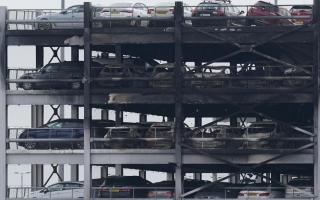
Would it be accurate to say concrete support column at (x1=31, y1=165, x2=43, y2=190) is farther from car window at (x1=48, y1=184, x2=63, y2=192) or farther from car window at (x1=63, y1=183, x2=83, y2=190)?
car window at (x1=48, y1=184, x2=63, y2=192)

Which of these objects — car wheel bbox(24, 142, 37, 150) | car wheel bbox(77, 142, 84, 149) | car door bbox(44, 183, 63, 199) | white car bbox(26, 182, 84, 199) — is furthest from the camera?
car door bbox(44, 183, 63, 199)

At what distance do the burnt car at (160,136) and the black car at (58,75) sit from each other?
167 inches

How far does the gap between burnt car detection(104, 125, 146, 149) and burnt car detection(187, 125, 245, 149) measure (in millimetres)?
2681

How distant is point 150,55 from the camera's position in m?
91.3

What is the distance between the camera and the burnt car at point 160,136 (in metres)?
82.2

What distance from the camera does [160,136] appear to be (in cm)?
8269

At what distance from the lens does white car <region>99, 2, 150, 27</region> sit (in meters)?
82.9

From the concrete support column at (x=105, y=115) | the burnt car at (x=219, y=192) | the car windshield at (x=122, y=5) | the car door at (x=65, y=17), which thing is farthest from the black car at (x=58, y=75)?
the concrete support column at (x=105, y=115)

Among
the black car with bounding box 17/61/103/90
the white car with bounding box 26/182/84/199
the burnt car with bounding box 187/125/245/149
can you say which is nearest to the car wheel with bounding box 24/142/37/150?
the black car with bounding box 17/61/103/90

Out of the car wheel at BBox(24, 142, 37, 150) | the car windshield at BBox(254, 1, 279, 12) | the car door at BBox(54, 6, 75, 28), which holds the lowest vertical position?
the car wheel at BBox(24, 142, 37, 150)

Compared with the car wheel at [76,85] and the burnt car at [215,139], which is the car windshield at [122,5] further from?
the burnt car at [215,139]

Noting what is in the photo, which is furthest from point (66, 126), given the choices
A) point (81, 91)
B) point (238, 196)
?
point (238, 196)

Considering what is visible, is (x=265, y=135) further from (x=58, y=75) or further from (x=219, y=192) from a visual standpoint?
(x=58, y=75)

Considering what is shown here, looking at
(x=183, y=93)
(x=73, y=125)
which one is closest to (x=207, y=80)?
(x=183, y=93)
